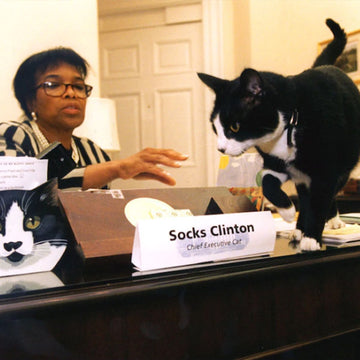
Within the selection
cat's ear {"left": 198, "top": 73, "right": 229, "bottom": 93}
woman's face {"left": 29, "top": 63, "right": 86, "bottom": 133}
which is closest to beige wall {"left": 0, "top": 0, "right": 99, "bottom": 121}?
woman's face {"left": 29, "top": 63, "right": 86, "bottom": 133}

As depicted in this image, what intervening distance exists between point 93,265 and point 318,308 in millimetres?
402

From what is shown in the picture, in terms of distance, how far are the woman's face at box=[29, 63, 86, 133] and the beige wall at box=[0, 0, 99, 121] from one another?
536 mm

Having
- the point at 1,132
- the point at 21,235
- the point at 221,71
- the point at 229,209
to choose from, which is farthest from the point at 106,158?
the point at 221,71

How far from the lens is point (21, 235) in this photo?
55 cm

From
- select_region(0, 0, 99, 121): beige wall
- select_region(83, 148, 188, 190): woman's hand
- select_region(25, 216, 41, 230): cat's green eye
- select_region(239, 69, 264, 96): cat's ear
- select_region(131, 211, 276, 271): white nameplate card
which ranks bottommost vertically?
select_region(131, 211, 276, 271): white nameplate card

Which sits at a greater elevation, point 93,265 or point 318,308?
point 93,265

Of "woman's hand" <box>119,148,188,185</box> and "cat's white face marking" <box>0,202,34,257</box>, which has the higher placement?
"woman's hand" <box>119,148,188,185</box>

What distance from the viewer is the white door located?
2.98 metres

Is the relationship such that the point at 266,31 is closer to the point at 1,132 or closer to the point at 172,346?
the point at 1,132

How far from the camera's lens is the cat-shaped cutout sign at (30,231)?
21.6 inches

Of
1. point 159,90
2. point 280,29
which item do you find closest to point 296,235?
point 280,29

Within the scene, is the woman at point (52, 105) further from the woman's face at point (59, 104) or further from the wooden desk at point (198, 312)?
the wooden desk at point (198, 312)

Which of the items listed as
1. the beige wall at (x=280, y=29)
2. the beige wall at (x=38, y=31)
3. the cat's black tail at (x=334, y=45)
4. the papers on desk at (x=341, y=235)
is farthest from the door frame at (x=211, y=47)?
the papers on desk at (x=341, y=235)

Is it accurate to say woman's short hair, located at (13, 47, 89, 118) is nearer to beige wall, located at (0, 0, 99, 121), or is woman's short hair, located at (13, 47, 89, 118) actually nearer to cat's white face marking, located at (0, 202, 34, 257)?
beige wall, located at (0, 0, 99, 121)
